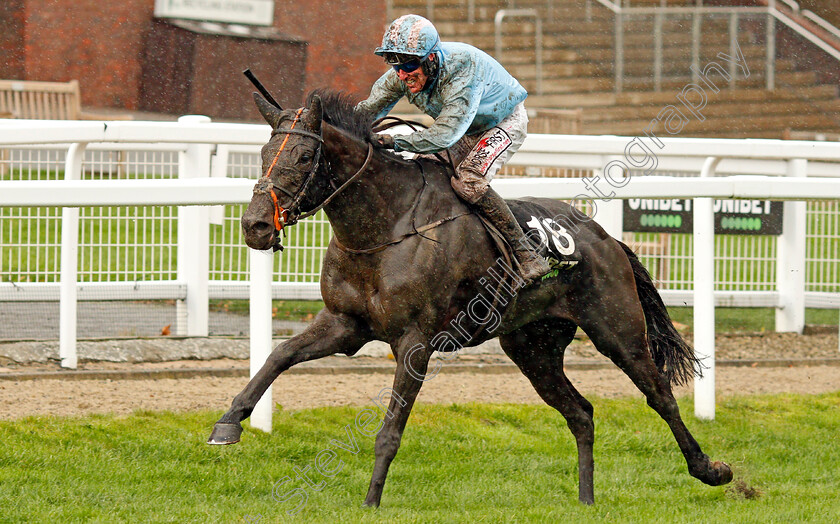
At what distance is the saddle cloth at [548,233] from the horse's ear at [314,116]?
1141 mm

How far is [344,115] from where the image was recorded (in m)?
4.47

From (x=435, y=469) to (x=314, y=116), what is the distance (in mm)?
1835

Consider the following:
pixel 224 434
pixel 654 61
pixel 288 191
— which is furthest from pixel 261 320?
pixel 654 61

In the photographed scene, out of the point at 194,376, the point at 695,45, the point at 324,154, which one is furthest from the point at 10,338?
the point at 695,45

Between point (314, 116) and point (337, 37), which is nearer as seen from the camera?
point (314, 116)

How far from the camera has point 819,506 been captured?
475 cm

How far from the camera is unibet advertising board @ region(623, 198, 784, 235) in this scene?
325 inches

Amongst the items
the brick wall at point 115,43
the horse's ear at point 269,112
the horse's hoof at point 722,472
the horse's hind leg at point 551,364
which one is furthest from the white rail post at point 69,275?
the brick wall at point 115,43

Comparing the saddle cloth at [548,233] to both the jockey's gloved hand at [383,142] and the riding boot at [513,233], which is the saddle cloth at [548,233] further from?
the jockey's gloved hand at [383,142]

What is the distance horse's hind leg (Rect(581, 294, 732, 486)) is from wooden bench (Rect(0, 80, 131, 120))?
38.1ft

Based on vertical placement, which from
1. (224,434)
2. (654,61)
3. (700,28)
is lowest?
(224,434)

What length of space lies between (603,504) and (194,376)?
2683 mm

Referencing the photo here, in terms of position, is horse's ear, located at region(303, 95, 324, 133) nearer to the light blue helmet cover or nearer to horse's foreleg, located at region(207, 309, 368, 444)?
the light blue helmet cover

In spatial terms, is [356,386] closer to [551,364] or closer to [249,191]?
[551,364]
